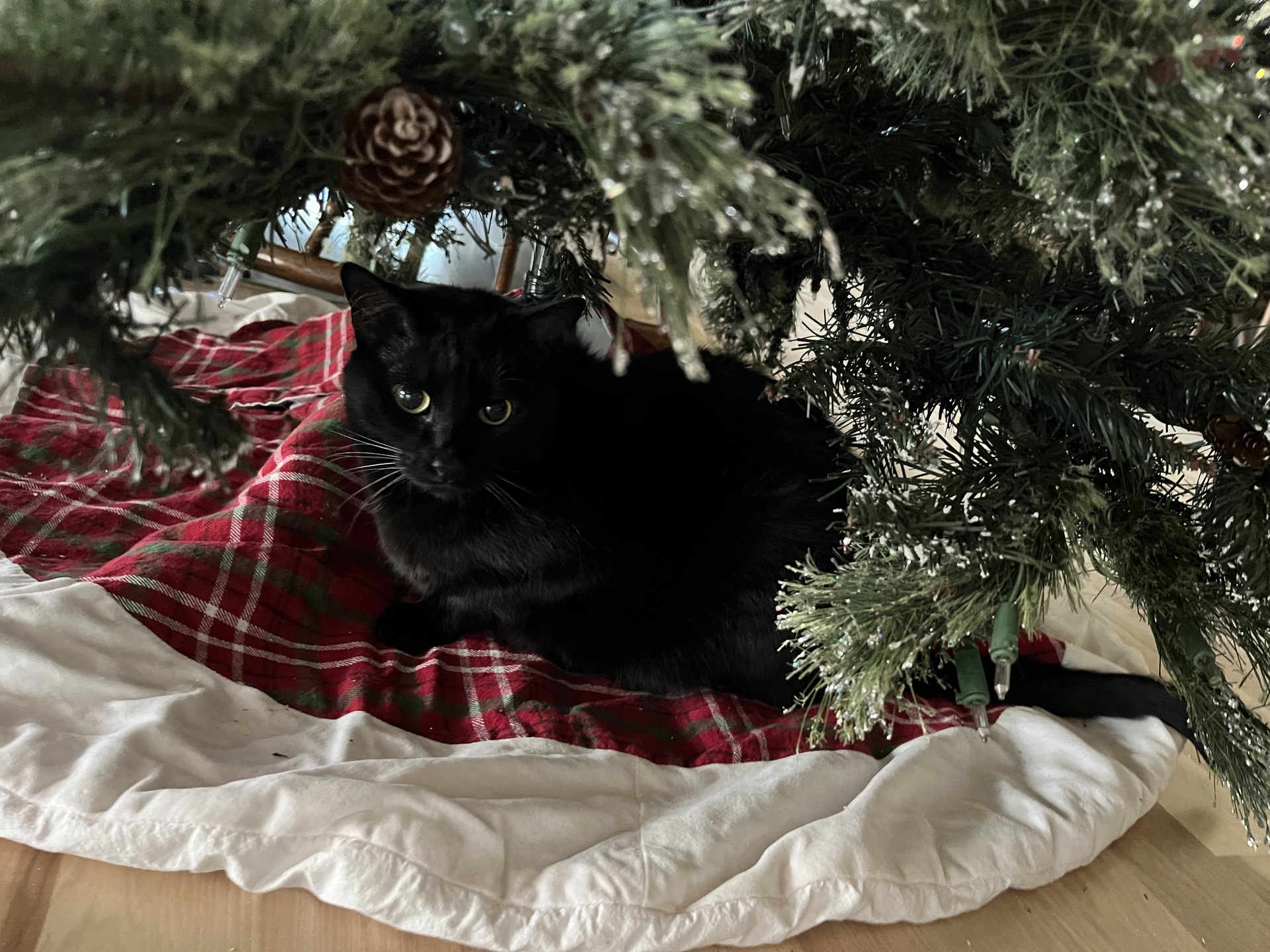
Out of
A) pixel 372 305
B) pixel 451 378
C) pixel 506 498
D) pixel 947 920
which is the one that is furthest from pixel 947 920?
pixel 372 305

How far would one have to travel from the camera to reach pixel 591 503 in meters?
0.90

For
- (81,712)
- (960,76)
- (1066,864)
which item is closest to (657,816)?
(1066,864)

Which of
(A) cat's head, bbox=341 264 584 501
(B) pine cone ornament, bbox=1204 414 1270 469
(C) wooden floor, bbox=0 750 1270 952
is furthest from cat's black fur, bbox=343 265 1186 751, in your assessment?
(B) pine cone ornament, bbox=1204 414 1270 469

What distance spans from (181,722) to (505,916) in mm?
342

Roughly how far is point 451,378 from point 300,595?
340 mm

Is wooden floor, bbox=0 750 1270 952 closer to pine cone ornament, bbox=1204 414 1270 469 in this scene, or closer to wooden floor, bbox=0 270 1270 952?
wooden floor, bbox=0 270 1270 952

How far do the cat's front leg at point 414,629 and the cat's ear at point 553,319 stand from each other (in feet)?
1.17

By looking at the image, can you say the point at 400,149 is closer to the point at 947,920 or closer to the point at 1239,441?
the point at 1239,441

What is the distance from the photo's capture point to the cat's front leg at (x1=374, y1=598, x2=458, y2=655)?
0.97 metres

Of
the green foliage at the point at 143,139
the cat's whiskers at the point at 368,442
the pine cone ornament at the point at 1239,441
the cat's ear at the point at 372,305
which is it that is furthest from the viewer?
the cat's whiskers at the point at 368,442

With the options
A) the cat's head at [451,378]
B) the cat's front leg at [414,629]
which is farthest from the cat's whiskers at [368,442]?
the cat's front leg at [414,629]

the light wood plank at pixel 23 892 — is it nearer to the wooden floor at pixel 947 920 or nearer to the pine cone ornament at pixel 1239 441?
the wooden floor at pixel 947 920

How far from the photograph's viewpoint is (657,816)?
29.0 inches

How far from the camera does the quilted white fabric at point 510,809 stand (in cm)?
61
